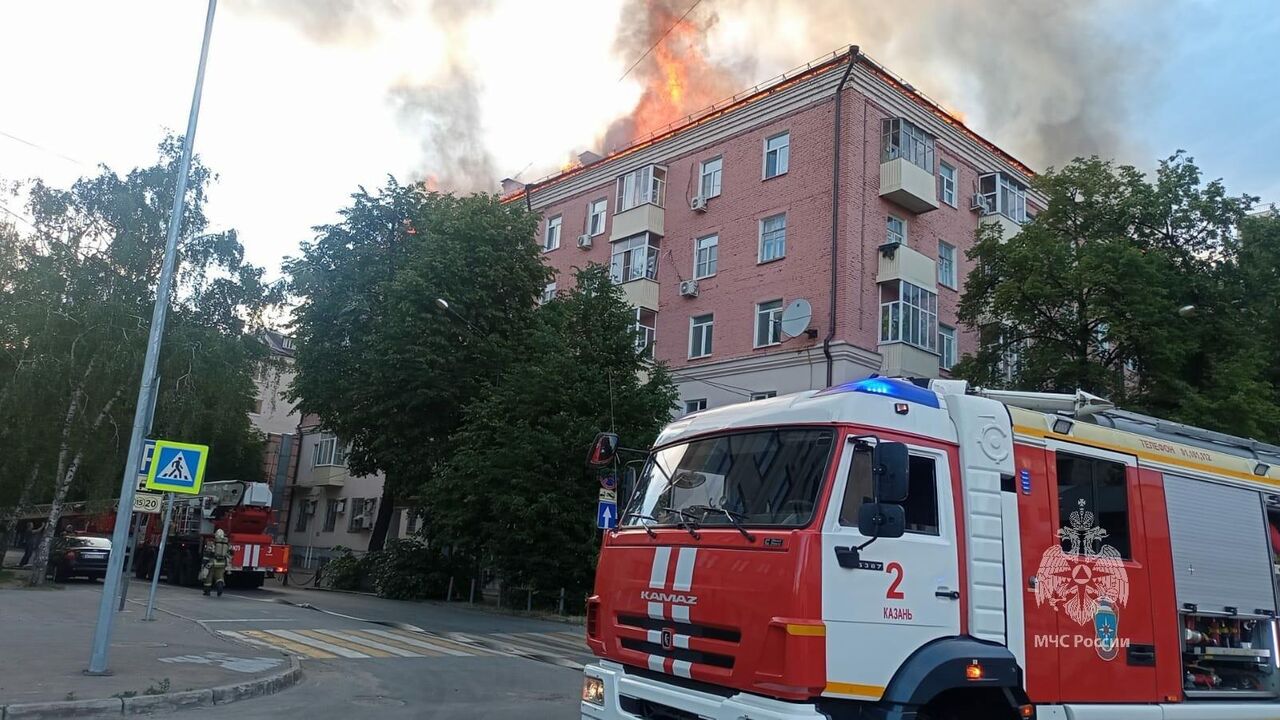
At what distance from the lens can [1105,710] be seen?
637 cm

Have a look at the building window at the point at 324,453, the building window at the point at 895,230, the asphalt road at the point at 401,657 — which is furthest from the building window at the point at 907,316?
the building window at the point at 324,453

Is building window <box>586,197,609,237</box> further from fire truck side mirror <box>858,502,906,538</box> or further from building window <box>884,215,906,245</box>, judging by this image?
fire truck side mirror <box>858,502,906,538</box>

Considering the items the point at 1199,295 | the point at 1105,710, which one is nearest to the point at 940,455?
the point at 1105,710

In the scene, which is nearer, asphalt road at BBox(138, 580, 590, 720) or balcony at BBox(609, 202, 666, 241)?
asphalt road at BBox(138, 580, 590, 720)

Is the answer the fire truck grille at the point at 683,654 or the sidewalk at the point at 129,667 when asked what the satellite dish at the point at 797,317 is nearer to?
the sidewalk at the point at 129,667

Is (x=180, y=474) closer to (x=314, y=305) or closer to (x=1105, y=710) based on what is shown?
(x=1105, y=710)

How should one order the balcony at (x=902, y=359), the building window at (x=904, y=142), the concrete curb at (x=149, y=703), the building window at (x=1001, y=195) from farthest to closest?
the building window at (x=1001, y=195), the building window at (x=904, y=142), the balcony at (x=902, y=359), the concrete curb at (x=149, y=703)

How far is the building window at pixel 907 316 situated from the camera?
90.2 ft

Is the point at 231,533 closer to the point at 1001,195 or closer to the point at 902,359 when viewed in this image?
the point at 902,359

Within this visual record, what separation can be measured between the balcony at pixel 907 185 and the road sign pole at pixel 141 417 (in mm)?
21226

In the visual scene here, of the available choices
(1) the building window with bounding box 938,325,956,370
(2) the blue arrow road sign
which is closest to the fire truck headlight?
(2) the blue arrow road sign

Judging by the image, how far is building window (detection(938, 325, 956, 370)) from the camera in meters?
29.7

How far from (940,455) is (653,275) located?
27.1 meters

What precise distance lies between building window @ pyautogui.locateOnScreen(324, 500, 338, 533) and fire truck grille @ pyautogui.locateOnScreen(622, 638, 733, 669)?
147ft
